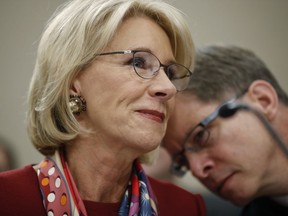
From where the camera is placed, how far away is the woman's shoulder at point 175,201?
1.43m

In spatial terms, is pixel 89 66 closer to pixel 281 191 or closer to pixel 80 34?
pixel 80 34

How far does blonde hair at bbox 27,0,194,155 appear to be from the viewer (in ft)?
4.02

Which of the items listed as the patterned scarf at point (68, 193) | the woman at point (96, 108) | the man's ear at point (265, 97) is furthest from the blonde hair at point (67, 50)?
the man's ear at point (265, 97)

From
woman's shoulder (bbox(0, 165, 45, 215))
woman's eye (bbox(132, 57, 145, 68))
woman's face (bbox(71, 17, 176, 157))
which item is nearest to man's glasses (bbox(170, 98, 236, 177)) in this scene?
woman's face (bbox(71, 17, 176, 157))

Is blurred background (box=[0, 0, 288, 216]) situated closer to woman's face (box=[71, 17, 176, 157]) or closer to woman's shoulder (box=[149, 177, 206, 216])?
woman's shoulder (box=[149, 177, 206, 216])

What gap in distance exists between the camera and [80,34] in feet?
4.01

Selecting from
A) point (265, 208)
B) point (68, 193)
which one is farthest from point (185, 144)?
point (68, 193)

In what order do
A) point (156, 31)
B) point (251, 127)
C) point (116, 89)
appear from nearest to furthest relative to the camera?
1. point (116, 89)
2. point (156, 31)
3. point (251, 127)

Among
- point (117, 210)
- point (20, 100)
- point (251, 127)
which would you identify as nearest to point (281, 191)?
point (251, 127)

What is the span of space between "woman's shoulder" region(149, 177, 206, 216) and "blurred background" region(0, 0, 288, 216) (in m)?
1.05

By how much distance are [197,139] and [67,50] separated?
793 mm

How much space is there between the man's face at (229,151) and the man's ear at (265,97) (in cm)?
9

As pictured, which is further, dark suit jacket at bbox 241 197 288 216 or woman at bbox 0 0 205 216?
dark suit jacket at bbox 241 197 288 216

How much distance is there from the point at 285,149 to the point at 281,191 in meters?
0.22
